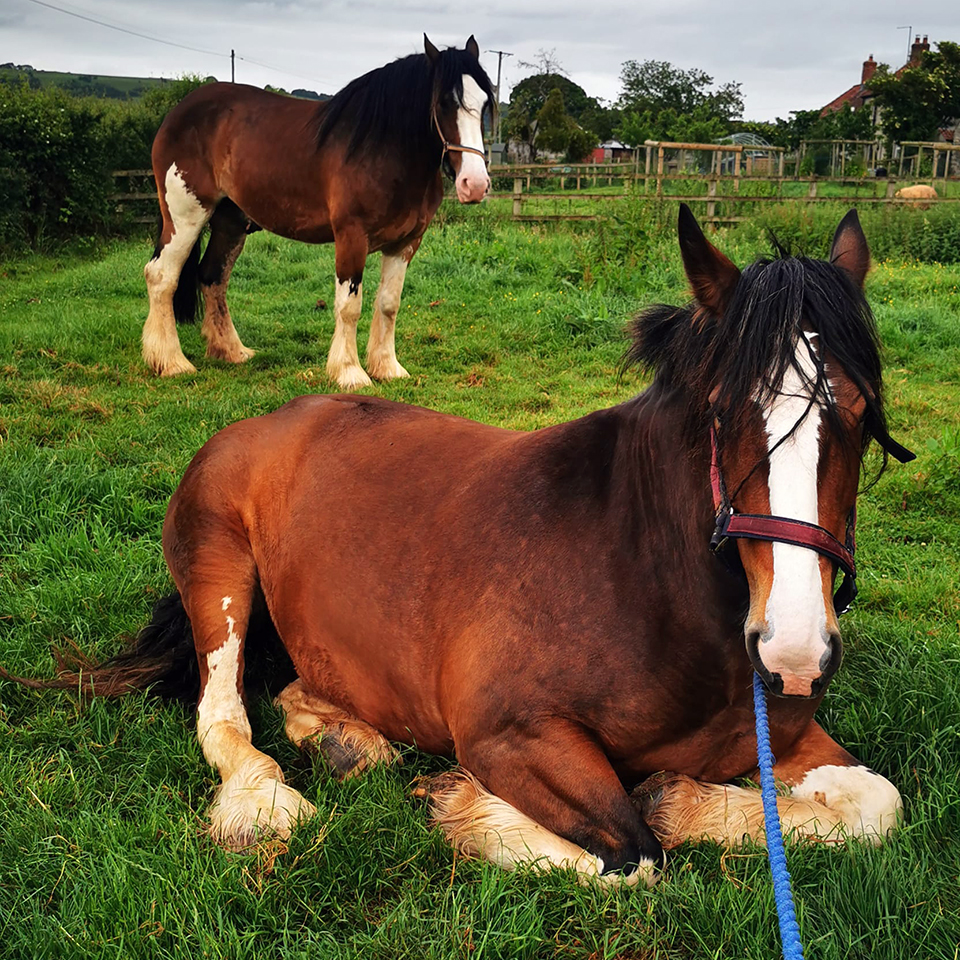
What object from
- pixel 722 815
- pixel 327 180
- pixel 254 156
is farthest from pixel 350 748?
pixel 254 156

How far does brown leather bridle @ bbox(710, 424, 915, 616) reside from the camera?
1.87 m

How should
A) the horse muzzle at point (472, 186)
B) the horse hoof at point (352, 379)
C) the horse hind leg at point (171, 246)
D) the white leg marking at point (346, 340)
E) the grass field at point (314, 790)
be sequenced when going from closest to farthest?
1. the grass field at point (314, 790)
2. the horse muzzle at point (472, 186)
3. the horse hoof at point (352, 379)
4. the white leg marking at point (346, 340)
5. the horse hind leg at point (171, 246)

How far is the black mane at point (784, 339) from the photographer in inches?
77.8

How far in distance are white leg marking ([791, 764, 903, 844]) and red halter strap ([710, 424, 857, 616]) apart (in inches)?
26.2

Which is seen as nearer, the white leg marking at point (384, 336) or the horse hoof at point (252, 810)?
the horse hoof at point (252, 810)

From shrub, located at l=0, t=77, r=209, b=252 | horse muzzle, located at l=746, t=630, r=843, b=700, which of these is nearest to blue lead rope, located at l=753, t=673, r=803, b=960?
horse muzzle, located at l=746, t=630, r=843, b=700

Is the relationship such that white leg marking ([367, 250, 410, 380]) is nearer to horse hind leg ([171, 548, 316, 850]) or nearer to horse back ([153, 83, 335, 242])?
horse back ([153, 83, 335, 242])

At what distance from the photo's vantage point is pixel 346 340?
25.9 ft

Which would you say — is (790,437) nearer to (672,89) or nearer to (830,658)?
(830,658)

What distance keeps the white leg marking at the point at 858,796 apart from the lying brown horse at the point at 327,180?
5728 millimetres

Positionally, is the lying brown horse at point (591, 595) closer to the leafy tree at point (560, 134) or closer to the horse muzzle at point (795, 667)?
the horse muzzle at point (795, 667)

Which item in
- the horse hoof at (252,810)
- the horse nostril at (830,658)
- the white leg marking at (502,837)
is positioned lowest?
the horse hoof at (252,810)

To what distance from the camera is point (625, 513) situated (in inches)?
100.0

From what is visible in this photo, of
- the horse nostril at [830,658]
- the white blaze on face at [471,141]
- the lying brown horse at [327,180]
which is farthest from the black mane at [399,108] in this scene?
the horse nostril at [830,658]
